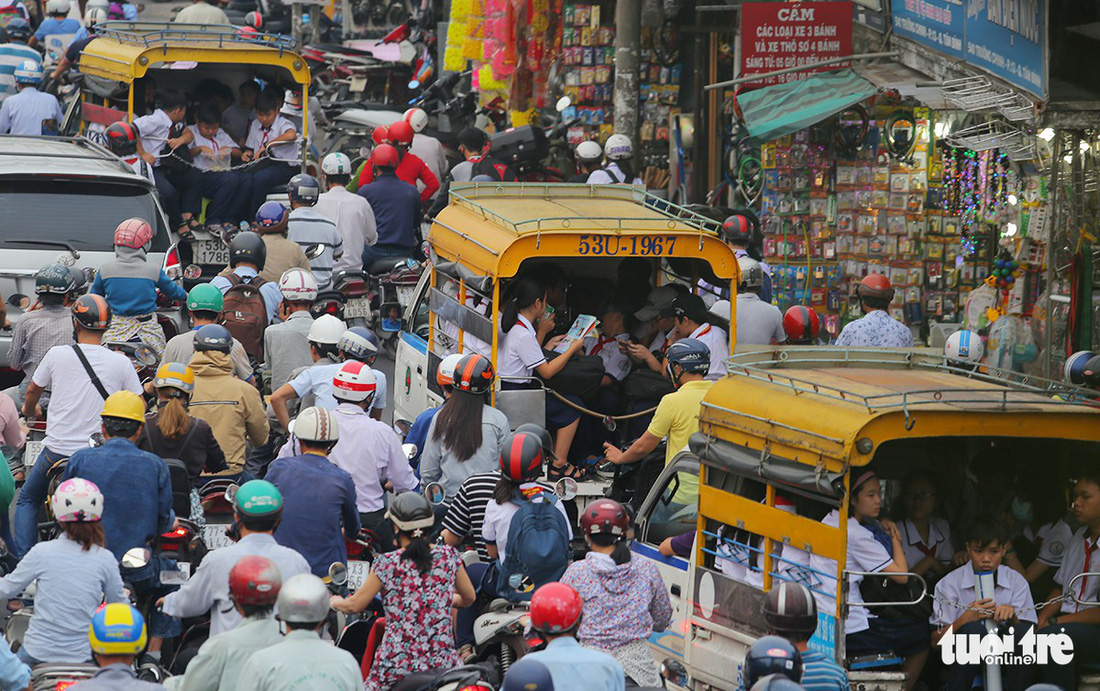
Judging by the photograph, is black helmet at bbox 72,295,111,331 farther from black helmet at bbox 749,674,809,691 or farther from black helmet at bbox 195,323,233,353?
black helmet at bbox 749,674,809,691

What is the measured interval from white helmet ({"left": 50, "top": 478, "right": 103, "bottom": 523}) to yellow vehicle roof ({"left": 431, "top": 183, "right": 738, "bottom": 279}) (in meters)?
3.65

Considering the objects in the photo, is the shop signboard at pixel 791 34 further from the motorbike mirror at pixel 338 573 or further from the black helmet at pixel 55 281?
the motorbike mirror at pixel 338 573

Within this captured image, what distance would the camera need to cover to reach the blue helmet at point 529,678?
20.6ft

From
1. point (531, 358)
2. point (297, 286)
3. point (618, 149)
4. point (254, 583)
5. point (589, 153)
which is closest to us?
point (254, 583)

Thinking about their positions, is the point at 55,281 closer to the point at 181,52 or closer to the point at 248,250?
the point at 248,250

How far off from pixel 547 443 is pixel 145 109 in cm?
963

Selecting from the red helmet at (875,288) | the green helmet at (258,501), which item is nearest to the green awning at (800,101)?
the red helmet at (875,288)

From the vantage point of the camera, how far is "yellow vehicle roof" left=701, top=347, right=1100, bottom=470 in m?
7.68

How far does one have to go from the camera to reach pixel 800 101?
53.9 feet

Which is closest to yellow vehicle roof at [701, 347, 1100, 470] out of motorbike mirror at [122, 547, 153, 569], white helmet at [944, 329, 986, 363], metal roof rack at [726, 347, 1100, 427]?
metal roof rack at [726, 347, 1100, 427]

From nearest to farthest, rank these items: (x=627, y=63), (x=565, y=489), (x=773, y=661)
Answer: (x=773, y=661) → (x=565, y=489) → (x=627, y=63)

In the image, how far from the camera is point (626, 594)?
7762 mm

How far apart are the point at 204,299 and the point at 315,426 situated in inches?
129

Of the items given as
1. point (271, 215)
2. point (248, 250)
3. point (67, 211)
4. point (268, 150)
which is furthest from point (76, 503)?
point (268, 150)
